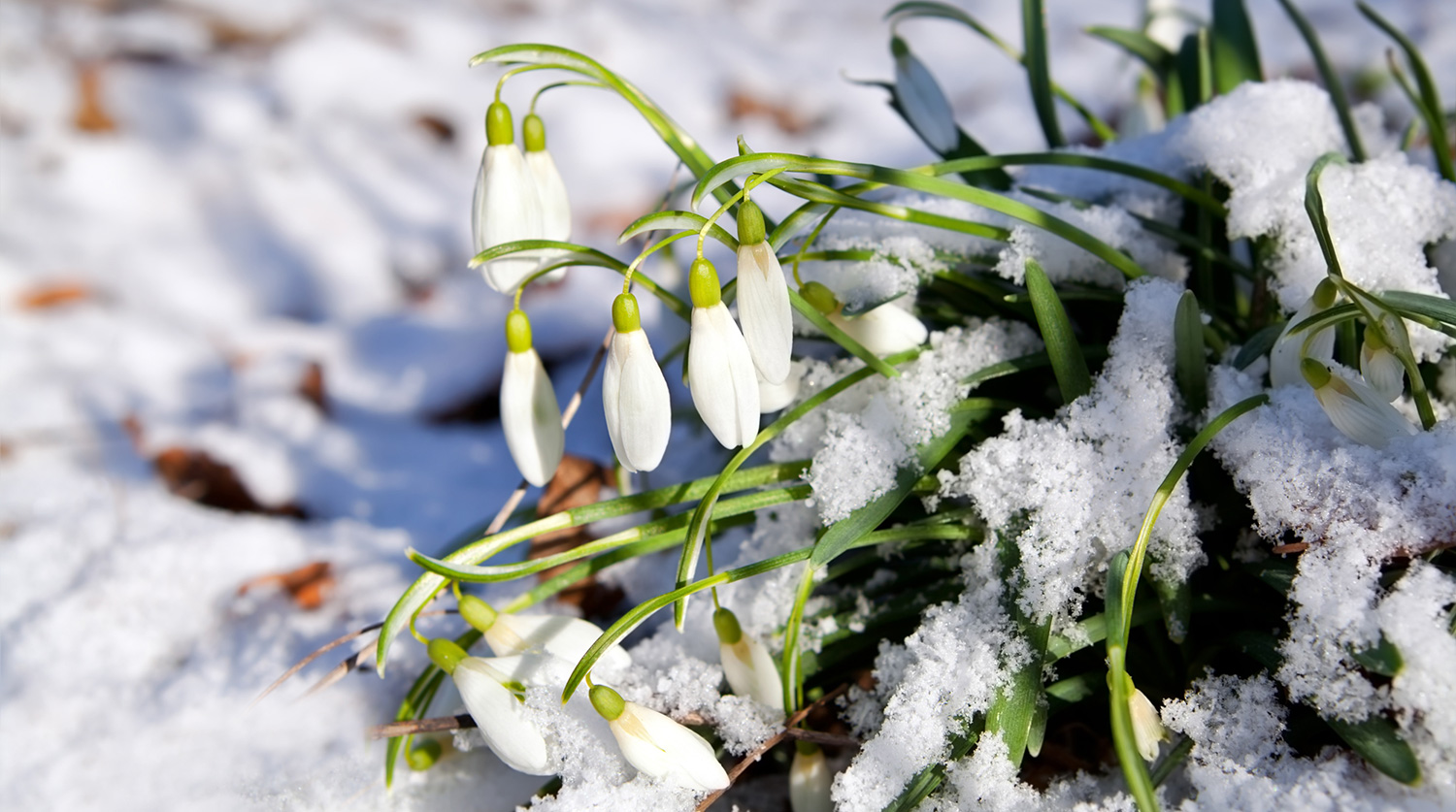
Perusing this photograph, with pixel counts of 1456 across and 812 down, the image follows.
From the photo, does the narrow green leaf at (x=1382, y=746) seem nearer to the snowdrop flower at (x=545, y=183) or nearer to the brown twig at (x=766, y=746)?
the brown twig at (x=766, y=746)

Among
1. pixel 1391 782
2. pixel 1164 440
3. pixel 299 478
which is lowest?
pixel 299 478

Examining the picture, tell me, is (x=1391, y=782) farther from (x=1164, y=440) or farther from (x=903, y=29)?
(x=903, y=29)

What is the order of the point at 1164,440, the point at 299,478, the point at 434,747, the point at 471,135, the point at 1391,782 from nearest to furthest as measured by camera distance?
1. the point at 1391,782
2. the point at 1164,440
3. the point at 434,747
4. the point at 299,478
5. the point at 471,135

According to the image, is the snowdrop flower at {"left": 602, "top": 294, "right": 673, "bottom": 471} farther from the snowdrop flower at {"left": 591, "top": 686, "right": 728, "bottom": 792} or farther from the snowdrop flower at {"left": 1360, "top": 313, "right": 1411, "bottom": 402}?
the snowdrop flower at {"left": 1360, "top": 313, "right": 1411, "bottom": 402}

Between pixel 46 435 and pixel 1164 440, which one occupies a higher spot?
pixel 1164 440

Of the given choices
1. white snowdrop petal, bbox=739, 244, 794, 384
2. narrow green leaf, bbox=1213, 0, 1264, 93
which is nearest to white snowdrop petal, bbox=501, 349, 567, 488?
white snowdrop petal, bbox=739, 244, 794, 384

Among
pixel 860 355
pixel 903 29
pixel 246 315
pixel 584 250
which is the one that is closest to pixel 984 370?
pixel 860 355

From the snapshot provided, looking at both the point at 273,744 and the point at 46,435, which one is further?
the point at 46,435

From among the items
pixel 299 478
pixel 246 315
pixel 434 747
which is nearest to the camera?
pixel 434 747
